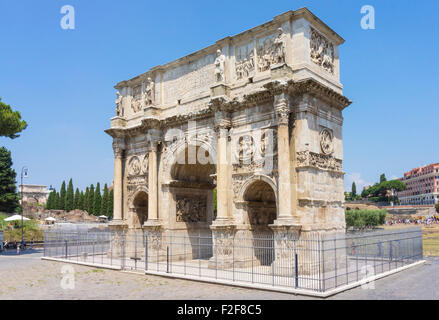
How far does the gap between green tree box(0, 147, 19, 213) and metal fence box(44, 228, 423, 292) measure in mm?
31352

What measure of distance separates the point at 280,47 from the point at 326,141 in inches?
161

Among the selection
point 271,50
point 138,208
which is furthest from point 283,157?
point 138,208

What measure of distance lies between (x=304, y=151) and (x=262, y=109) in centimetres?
254

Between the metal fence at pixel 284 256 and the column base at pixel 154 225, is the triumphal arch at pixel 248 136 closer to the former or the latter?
the column base at pixel 154 225

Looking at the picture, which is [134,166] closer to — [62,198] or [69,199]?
[69,199]

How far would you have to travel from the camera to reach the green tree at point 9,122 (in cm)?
2164

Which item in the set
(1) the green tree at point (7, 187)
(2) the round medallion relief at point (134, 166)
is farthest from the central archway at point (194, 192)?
(1) the green tree at point (7, 187)

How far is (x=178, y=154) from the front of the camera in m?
19.2

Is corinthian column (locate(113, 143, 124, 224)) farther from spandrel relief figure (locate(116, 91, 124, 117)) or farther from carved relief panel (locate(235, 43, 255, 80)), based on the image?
carved relief panel (locate(235, 43, 255, 80))

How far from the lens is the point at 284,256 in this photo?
45.5ft

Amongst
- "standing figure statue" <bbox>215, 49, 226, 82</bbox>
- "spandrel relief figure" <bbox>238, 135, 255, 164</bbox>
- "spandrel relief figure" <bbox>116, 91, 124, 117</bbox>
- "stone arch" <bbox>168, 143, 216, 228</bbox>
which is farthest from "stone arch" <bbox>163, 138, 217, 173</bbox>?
"spandrel relief figure" <bbox>116, 91, 124, 117</bbox>

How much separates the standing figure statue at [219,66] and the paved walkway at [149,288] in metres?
8.49
